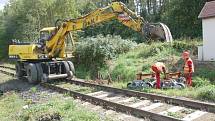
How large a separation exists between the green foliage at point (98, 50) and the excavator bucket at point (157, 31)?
9.10ft

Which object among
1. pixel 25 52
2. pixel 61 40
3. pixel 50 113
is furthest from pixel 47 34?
pixel 50 113

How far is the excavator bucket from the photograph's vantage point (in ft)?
64.5

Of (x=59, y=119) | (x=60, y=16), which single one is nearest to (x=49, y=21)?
(x=60, y=16)

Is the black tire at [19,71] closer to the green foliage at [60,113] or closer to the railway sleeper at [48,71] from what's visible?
the railway sleeper at [48,71]

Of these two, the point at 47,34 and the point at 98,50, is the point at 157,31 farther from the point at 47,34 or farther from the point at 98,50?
the point at 47,34

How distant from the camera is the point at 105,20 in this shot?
61.4 ft

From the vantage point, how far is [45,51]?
1986 cm

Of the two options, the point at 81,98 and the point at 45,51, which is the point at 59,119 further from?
the point at 45,51

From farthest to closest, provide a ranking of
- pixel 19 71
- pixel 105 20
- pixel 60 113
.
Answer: pixel 19 71, pixel 105 20, pixel 60 113

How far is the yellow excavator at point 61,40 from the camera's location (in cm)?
1872

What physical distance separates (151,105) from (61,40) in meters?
9.40

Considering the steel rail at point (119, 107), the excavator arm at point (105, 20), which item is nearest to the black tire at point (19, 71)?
the excavator arm at point (105, 20)

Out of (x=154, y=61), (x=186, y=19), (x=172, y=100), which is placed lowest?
(x=172, y=100)

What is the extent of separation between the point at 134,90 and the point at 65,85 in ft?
16.3
